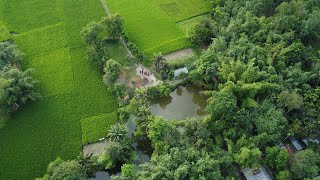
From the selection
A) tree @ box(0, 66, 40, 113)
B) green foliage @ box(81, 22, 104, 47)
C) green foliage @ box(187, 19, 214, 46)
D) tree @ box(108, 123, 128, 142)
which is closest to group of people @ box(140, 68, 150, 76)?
green foliage @ box(81, 22, 104, 47)

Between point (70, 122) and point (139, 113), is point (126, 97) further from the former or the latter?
point (70, 122)

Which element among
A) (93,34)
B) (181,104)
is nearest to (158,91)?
(181,104)

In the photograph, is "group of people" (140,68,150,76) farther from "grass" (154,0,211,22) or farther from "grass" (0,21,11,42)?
"grass" (0,21,11,42)

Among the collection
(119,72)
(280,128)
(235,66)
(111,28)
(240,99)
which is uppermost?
(111,28)

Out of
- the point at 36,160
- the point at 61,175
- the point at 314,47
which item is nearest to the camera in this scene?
the point at 61,175

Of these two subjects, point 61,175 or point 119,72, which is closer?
point 61,175

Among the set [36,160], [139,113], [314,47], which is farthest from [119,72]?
[314,47]

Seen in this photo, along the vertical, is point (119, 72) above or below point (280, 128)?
above

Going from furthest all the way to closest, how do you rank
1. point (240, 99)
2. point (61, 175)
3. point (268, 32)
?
point (268, 32), point (240, 99), point (61, 175)
